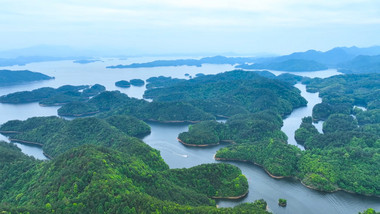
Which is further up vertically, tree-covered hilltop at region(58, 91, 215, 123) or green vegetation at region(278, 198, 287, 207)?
tree-covered hilltop at region(58, 91, 215, 123)

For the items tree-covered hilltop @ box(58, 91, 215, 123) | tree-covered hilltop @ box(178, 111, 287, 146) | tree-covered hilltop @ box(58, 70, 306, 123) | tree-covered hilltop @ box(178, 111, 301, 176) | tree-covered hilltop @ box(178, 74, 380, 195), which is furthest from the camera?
tree-covered hilltop @ box(58, 70, 306, 123)

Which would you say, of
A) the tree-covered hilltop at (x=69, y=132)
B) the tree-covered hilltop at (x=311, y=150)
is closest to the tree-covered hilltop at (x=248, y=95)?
the tree-covered hilltop at (x=311, y=150)

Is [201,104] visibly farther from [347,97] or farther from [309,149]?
[347,97]

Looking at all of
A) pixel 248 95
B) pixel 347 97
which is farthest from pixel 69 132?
pixel 347 97

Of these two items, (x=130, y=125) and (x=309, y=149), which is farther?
(x=130, y=125)

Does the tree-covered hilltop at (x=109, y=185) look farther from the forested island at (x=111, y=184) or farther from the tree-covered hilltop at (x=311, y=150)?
the tree-covered hilltop at (x=311, y=150)

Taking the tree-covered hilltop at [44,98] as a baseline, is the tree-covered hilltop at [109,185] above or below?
above

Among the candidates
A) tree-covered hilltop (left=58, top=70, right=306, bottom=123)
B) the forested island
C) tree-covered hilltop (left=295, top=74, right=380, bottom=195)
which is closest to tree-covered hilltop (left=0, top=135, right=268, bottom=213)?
the forested island

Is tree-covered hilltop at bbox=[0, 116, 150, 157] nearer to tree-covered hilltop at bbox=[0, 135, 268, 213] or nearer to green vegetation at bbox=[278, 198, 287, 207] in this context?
tree-covered hilltop at bbox=[0, 135, 268, 213]

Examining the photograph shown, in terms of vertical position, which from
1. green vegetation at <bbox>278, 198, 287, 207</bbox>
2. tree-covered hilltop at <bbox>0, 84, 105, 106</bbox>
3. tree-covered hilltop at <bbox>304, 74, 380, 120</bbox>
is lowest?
green vegetation at <bbox>278, 198, 287, 207</bbox>
